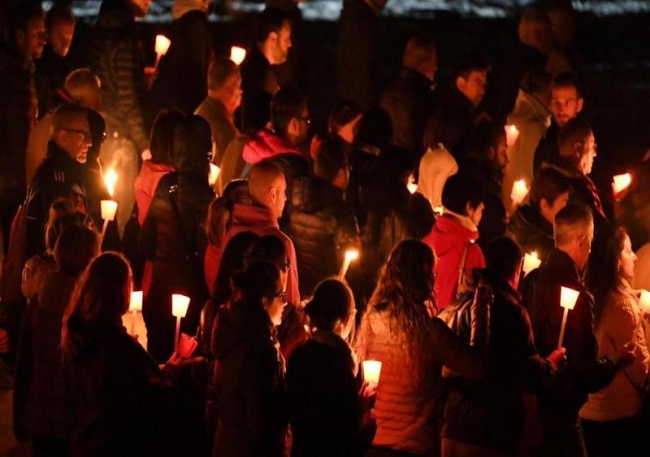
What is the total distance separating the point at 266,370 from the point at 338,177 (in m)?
3.14

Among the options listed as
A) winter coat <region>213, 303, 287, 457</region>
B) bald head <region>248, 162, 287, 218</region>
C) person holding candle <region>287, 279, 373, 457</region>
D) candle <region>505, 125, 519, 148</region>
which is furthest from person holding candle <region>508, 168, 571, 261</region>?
winter coat <region>213, 303, 287, 457</region>

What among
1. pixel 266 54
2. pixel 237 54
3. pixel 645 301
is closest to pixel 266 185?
pixel 645 301

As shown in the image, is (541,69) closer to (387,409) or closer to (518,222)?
(518,222)

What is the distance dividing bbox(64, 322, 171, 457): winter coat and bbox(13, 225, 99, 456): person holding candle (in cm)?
49

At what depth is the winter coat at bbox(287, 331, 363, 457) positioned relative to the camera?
19.3 feet

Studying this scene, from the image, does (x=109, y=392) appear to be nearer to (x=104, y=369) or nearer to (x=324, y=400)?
(x=104, y=369)

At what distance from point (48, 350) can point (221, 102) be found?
161 inches

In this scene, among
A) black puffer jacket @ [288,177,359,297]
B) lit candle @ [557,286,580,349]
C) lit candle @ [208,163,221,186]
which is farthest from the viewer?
lit candle @ [208,163,221,186]

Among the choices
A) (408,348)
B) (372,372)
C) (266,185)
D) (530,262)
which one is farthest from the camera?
(530,262)

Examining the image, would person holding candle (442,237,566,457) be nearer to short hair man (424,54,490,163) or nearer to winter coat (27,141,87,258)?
winter coat (27,141,87,258)

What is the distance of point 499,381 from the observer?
666 centimetres

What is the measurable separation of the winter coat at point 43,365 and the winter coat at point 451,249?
2742 mm

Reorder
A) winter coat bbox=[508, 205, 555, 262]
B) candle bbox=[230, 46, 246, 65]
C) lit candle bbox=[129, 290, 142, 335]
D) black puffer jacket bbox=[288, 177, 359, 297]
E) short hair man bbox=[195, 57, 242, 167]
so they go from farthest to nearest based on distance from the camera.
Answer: candle bbox=[230, 46, 246, 65], short hair man bbox=[195, 57, 242, 167], black puffer jacket bbox=[288, 177, 359, 297], winter coat bbox=[508, 205, 555, 262], lit candle bbox=[129, 290, 142, 335]

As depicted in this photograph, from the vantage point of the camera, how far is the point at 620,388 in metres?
7.98
